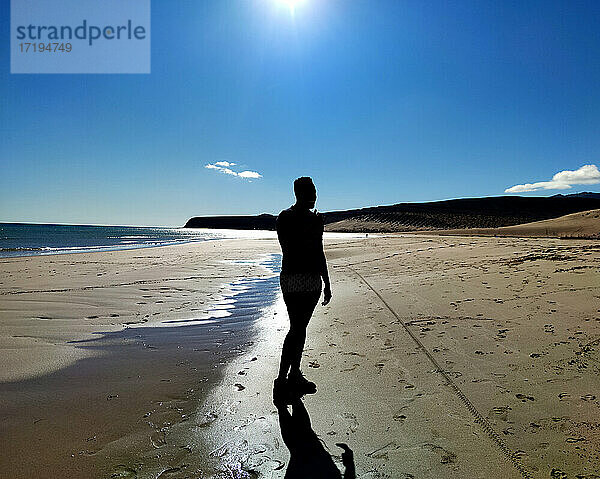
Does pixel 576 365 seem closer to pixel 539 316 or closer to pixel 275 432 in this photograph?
pixel 539 316

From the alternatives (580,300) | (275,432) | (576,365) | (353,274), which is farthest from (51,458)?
(353,274)

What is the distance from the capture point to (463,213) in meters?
67.8

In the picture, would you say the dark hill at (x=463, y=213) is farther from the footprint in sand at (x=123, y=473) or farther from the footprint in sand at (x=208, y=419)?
the footprint in sand at (x=123, y=473)

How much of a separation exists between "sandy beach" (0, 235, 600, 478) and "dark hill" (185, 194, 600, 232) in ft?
192

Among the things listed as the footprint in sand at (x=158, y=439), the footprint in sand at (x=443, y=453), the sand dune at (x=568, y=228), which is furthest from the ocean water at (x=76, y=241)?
the sand dune at (x=568, y=228)

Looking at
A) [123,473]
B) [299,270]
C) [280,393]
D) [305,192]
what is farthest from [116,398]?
[305,192]

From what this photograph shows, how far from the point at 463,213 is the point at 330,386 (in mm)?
71600

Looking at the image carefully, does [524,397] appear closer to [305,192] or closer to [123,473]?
[305,192]

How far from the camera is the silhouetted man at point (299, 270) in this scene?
3373 millimetres

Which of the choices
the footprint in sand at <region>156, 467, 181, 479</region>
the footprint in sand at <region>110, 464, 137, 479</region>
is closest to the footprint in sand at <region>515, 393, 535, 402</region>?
the footprint in sand at <region>156, 467, 181, 479</region>

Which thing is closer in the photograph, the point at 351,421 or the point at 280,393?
the point at 351,421

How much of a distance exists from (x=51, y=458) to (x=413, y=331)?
13.5 feet

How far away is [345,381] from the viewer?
3537mm

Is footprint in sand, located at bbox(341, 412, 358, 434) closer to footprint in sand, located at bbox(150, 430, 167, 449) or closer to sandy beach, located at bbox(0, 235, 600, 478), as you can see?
sandy beach, located at bbox(0, 235, 600, 478)
